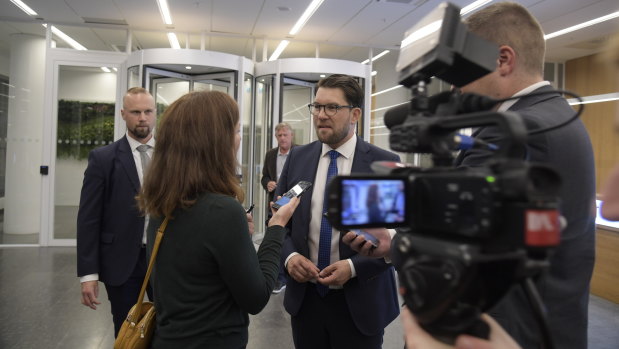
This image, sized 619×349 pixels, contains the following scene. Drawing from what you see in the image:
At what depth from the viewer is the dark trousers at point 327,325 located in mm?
1796

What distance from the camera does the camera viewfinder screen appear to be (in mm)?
766

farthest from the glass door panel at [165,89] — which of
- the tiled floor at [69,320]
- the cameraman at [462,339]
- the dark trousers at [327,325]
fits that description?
the cameraman at [462,339]

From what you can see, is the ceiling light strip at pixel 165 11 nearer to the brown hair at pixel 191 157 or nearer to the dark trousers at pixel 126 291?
the dark trousers at pixel 126 291

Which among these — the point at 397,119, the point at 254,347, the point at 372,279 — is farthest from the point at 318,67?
the point at 397,119

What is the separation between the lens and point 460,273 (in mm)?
617

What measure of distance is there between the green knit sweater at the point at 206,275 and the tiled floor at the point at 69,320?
208 centimetres

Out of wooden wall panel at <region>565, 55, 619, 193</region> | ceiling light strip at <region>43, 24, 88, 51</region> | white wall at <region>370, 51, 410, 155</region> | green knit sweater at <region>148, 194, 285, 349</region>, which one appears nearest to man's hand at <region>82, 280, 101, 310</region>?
green knit sweater at <region>148, 194, 285, 349</region>

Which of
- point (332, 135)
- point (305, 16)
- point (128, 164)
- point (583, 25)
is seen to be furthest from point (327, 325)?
point (583, 25)

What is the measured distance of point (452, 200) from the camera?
0.66 meters

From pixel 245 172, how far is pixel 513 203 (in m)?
6.61

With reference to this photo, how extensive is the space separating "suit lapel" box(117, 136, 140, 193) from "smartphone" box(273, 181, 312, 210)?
1026 mm

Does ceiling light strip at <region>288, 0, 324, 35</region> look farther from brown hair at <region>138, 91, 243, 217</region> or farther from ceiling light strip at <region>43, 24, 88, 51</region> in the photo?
brown hair at <region>138, 91, 243, 217</region>

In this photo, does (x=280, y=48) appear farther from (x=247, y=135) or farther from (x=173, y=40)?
(x=247, y=135)

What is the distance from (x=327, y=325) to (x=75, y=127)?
6271mm
